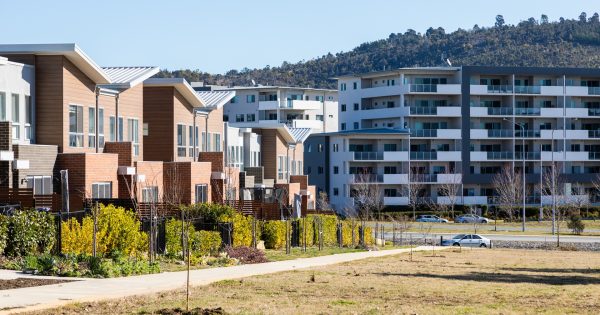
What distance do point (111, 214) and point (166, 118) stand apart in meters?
22.2

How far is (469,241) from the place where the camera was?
2783 inches

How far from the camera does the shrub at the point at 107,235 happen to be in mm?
31969

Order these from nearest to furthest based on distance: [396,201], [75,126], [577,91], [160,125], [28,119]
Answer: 1. [28,119]
2. [75,126]
3. [160,125]
4. [396,201]
5. [577,91]

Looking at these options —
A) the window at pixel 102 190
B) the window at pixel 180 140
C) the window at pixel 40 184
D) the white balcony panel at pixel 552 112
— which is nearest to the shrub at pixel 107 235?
the window at pixel 40 184

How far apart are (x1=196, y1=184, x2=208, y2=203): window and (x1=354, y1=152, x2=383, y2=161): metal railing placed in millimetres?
57236

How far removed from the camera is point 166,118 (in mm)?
55125

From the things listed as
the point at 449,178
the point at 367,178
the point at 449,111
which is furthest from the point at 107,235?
the point at 449,111

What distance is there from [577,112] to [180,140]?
68650 millimetres

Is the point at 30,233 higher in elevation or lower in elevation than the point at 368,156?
lower

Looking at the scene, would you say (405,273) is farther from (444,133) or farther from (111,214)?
(444,133)

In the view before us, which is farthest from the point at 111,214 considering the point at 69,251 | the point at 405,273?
the point at 405,273

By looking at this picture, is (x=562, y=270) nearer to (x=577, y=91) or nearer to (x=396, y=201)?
(x=396, y=201)

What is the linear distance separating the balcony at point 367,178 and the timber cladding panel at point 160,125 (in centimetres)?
5491

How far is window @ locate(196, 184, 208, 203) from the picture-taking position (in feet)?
176
